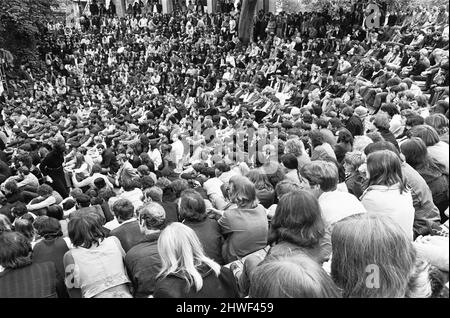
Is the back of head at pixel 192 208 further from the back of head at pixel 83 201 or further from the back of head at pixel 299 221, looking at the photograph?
the back of head at pixel 83 201

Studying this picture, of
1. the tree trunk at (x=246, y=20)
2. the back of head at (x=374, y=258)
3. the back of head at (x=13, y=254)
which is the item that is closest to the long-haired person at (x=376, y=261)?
the back of head at (x=374, y=258)

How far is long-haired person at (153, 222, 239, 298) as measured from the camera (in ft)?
8.00

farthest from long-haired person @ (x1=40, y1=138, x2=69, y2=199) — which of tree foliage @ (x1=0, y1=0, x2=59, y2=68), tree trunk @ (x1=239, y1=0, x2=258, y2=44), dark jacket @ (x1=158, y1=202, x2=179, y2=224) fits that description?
tree foliage @ (x1=0, y1=0, x2=59, y2=68)

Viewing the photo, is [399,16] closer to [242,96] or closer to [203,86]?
[242,96]

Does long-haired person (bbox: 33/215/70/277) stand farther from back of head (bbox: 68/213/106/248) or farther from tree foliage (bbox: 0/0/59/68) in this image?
tree foliage (bbox: 0/0/59/68)

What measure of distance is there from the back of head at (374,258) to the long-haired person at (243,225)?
142 cm

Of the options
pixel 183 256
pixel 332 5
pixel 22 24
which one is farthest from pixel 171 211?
pixel 332 5

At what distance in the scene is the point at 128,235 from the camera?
3.74 m

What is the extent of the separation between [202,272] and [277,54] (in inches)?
662

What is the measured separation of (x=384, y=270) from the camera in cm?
199

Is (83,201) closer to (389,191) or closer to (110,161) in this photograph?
(110,161)

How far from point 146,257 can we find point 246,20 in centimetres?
1980
